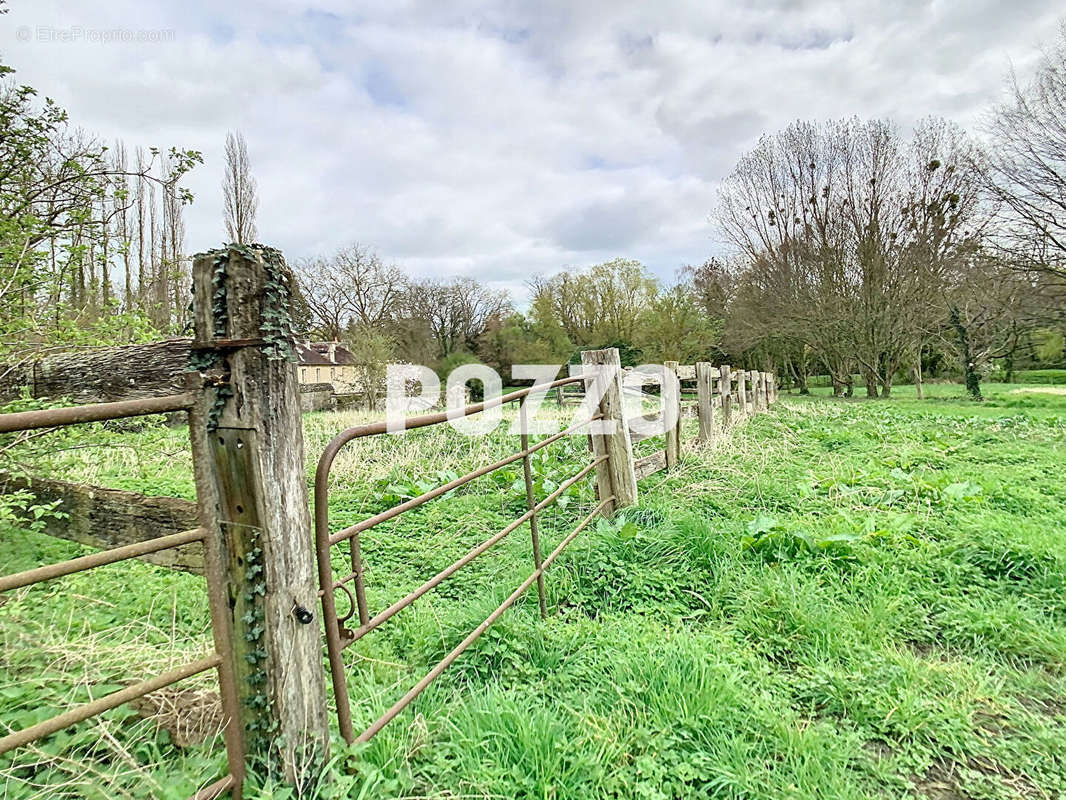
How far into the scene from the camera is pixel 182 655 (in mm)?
1783

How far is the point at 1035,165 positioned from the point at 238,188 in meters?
24.8

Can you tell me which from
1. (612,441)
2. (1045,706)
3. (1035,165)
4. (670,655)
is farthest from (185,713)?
(1035,165)

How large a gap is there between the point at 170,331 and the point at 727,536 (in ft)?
12.8

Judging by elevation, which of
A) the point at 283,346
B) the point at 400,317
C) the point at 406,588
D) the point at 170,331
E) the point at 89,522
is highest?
the point at 400,317

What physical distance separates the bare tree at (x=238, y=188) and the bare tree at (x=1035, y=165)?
23.5 meters

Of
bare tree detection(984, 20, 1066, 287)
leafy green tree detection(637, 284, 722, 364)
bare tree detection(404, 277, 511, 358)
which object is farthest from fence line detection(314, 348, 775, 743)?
bare tree detection(404, 277, 511, 358)

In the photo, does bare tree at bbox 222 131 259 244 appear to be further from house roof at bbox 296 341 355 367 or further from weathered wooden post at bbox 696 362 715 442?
weathered wooden post at bbox 696 362 715 442

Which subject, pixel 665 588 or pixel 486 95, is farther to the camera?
pixel 486 95

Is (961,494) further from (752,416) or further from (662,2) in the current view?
(752,416)

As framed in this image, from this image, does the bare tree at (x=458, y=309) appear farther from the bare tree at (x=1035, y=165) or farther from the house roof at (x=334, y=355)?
the bare tree at (x=1035, y=165)

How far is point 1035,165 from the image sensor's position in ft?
41.0

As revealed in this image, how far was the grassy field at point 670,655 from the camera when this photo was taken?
61.1 inches

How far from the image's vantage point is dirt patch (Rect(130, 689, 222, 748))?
56.7 inches

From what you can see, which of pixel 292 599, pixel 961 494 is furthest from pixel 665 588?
pixel 961 494
